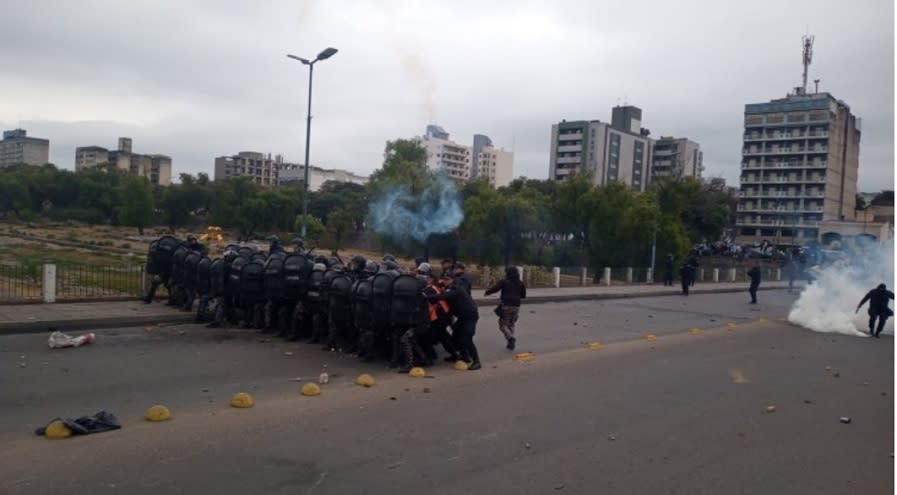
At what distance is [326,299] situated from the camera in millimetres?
11289

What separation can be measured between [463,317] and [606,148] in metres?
95.4

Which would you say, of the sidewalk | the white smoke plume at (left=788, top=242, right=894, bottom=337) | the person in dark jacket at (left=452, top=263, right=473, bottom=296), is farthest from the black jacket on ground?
the white smoke plume at (left=788, top=242, right=894, bottom=337)

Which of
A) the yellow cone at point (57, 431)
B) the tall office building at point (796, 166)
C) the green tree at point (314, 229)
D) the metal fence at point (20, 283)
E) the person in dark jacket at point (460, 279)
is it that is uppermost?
the tall office building at point (796, 166)

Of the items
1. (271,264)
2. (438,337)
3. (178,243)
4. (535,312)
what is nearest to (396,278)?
(438,337)

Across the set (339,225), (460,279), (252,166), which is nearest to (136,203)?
(339,225)

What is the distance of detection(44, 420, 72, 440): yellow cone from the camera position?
20.2ft

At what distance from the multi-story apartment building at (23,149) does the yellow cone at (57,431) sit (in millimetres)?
177854

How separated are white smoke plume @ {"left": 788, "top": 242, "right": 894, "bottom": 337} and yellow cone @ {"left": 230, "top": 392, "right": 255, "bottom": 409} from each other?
15171mm

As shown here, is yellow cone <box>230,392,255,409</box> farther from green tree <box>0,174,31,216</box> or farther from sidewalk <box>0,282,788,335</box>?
green tree <box>0,174,31,216</box>

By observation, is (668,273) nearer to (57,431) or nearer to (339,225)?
(339,225)

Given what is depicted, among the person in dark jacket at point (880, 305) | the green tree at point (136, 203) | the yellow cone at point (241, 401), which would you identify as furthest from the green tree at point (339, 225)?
the yellow cone at point (241, 401)

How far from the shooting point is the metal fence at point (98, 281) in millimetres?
15227

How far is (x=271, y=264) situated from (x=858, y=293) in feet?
54.5

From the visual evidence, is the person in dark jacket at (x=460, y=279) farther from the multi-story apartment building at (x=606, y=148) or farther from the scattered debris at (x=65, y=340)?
the multi-story apartment building at (x=606, y=148)
